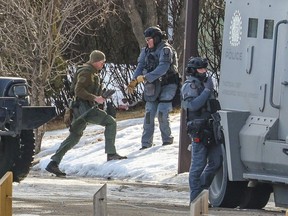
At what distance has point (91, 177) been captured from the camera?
1686cm

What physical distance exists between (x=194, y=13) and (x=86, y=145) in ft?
13.4

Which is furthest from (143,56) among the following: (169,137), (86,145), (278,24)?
(278,24)

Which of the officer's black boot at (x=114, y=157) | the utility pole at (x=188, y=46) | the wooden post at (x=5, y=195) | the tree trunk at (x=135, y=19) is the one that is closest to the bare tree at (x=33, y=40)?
the officer's black boot at (x=114, y=157)

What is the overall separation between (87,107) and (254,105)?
15.7ft

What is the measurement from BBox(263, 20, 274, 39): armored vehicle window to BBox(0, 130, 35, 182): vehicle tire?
2.79 meters

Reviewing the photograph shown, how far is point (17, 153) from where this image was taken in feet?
42.1

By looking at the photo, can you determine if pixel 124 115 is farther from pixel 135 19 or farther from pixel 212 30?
pixel 212 30

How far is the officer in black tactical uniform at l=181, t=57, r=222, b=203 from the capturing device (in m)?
12.1

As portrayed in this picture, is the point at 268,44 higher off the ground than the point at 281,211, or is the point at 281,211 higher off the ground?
the point at 268,44

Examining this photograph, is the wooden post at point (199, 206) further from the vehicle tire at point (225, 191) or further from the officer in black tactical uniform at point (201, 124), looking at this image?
the vehicle tire at point (225, 191)

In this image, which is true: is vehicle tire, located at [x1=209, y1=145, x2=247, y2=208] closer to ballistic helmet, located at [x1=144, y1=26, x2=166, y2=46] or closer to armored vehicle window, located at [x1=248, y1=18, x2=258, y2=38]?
armored vehicle window, located at [x1=248, y1=18, x2=258, y2=38]

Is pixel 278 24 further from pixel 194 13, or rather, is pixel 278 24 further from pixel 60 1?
pixel 60 1

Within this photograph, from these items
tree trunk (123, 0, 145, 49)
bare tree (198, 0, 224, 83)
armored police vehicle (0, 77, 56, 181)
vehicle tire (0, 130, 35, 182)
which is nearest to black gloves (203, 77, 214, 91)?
armored police vehicle (0, 77, 56, 181)

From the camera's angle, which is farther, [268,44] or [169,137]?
A: [169,137]
